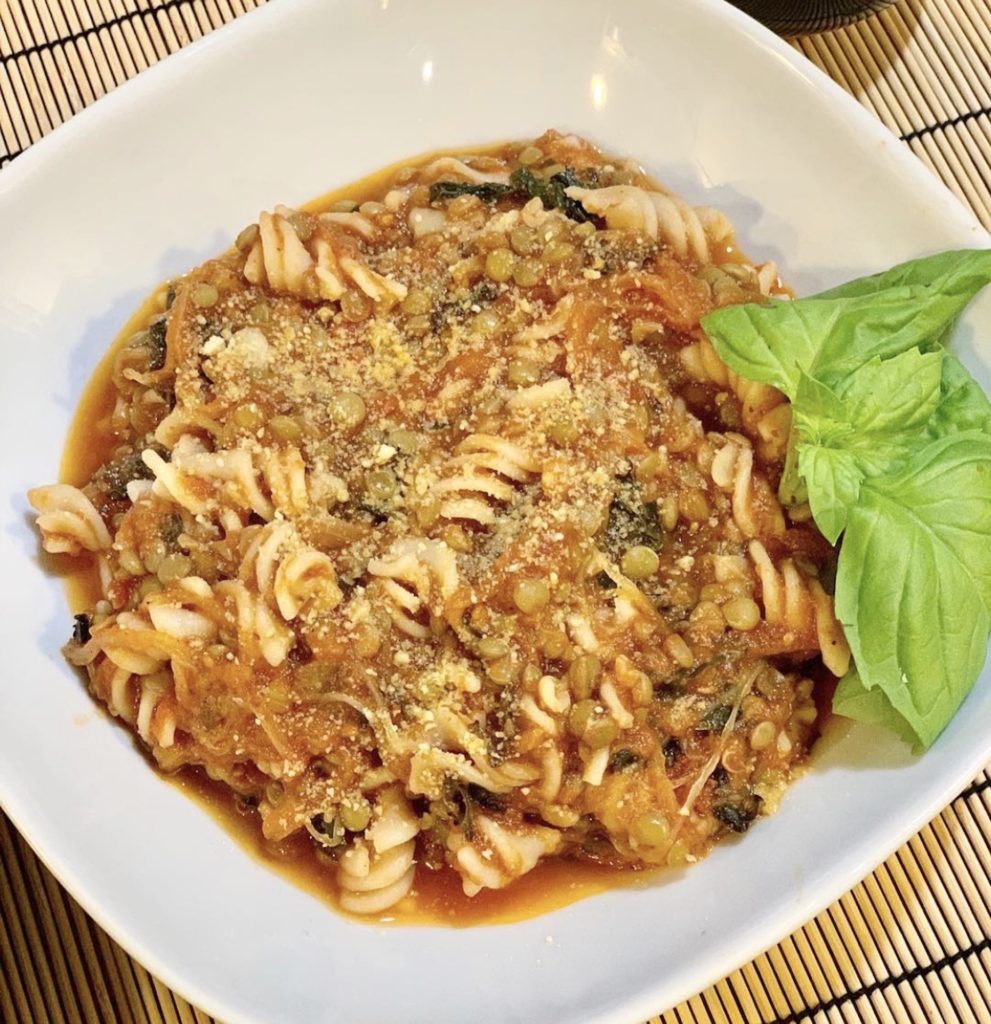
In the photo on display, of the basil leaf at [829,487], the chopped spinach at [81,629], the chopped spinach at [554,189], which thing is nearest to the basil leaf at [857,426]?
Answer: the basil leaf at [829,487]

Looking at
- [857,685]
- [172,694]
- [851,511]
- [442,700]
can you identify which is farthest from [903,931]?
[172,694]

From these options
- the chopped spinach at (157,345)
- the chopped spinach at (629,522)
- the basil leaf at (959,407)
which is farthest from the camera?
the chopped spinach at (157,345)

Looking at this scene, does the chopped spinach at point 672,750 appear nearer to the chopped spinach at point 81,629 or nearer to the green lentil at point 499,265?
the green lentil at point 499,265

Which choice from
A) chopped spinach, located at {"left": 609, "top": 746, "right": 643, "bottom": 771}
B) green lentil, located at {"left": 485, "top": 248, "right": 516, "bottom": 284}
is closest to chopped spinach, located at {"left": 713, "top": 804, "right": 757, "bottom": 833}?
chopped spinach, located at {"left": 609, "top": 746, "right": 643, "bottom": 771}

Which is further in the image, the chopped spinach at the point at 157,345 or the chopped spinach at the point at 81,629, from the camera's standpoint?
the chopped spinach at the point at 157,345

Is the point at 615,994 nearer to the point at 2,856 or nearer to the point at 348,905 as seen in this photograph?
the point at 348,905

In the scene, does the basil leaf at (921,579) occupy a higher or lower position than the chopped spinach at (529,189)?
lower

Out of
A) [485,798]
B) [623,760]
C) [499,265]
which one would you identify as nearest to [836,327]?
[499,265]
